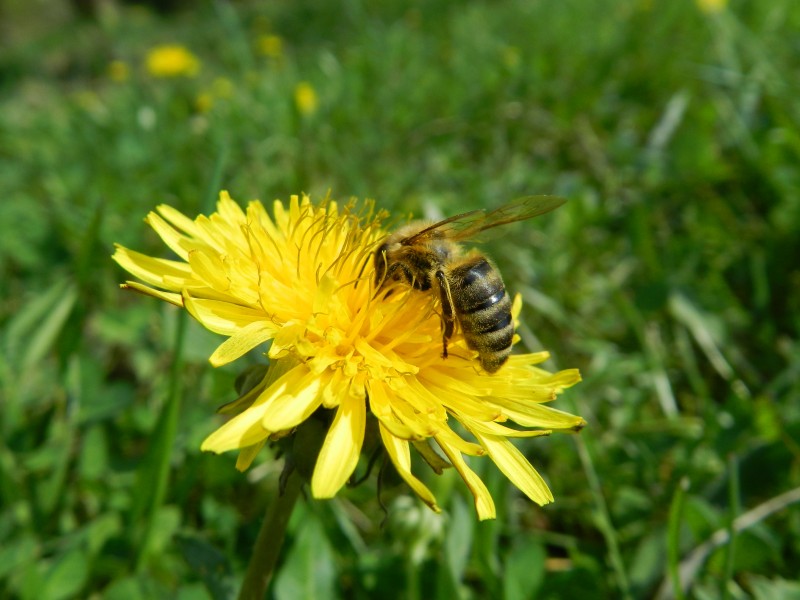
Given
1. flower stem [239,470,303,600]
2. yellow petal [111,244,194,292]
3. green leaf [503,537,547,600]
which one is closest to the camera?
flower stem [239,470,303,600]

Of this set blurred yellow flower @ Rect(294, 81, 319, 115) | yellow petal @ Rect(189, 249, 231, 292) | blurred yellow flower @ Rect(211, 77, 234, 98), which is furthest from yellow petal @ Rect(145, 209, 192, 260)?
blurred yellow flower @ Rect(211, 77, 234, 98)

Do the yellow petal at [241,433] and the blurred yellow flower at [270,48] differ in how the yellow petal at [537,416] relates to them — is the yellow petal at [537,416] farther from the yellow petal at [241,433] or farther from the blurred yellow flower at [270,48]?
the blurred yellow flower at [270,48]

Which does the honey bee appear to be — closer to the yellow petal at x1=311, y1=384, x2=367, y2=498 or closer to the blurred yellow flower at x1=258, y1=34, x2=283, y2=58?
the yellow petal at x1=311, y1=384, x2=367, y2=498

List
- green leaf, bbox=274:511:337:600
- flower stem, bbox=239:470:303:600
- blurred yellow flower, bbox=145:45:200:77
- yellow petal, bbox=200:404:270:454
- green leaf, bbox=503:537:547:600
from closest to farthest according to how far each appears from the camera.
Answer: yellow petal, bbox=200:404:270:454, flower stem, bbox=239:470:303:600, green leaf, bbox=274:511:337:600, green leaf, bbox=503:537:547:600, blurred yellow flower, bbox=145:45:200:77

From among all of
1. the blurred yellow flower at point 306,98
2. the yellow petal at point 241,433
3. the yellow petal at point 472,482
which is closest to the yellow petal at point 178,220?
the yellow petal at point 241,433

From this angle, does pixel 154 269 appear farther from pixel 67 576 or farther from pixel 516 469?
pixel 516 469

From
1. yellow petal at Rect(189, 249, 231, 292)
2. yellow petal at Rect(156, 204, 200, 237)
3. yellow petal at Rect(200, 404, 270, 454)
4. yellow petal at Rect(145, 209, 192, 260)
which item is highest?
yellow petal at Rect(156, 204, 200, 237)

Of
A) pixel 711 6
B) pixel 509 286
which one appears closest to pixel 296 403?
pixel 509 286

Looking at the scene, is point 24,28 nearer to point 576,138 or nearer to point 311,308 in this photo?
point 576,138

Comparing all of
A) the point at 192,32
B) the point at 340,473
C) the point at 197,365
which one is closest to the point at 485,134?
the point at 197,365
